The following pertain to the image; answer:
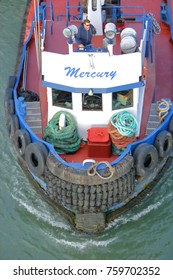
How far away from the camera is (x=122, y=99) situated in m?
11.8

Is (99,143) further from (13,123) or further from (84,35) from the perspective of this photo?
Answer: (84,35)

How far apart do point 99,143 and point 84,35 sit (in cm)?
206

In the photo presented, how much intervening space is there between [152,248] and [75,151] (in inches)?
94.3

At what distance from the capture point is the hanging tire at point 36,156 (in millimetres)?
11609

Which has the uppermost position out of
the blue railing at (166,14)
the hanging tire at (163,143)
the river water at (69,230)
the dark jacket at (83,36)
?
the blue railing at (166,14)

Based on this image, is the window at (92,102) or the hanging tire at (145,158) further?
the window at (92,102)

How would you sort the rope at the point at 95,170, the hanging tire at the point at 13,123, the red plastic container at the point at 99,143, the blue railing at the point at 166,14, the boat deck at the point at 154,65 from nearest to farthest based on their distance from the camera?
the rope at the point at 95,170, the red plastic container at the point at 99,143, the hanging tire at the point at 13,123, the boat deck at the point at 154,65, the blue railing at the point at 166,14

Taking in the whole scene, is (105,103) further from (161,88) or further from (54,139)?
(161,88)

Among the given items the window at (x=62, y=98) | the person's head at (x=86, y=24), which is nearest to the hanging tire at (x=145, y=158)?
the window at (x=62, y=98)

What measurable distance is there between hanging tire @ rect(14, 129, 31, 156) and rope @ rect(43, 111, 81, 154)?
352 millimetres

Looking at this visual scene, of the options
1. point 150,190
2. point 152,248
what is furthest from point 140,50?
point 152,248

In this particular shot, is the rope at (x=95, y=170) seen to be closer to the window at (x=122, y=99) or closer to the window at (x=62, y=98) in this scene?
the window at (x=122, y=99)

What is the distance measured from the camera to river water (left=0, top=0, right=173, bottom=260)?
12070 millimetres

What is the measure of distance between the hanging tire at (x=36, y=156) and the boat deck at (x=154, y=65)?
443mm
